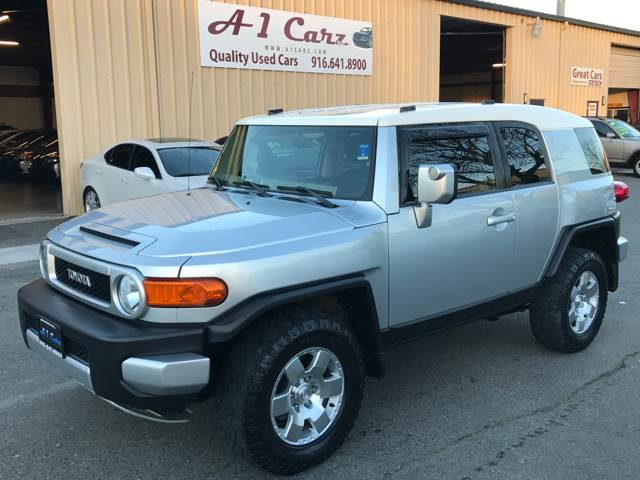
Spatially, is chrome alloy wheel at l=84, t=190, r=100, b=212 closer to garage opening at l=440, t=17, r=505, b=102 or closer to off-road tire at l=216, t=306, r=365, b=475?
off-road tire at l=216, t=306, r=365, b=475

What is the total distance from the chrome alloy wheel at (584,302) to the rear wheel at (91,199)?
8429 millimetres

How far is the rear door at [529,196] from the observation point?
4285 mm

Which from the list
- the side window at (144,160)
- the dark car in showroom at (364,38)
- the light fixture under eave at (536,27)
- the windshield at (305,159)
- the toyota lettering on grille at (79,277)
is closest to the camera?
the toyota lettering on grille at (79,277)

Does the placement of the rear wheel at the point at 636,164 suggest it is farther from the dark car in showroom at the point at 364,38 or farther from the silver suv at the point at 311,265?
the silver suv at the point at 311,265

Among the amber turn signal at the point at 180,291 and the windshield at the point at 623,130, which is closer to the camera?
the amber turn signal at the point at 180,291

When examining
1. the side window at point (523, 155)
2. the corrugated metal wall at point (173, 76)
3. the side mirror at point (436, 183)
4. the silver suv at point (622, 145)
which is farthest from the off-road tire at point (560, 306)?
the silver suv at point (622, 145)

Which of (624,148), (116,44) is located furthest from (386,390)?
(624,148)

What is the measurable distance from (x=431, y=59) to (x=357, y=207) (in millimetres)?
15166

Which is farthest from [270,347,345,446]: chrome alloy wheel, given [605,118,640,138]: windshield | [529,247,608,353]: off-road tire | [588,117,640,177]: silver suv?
[605,118,640,138]: windshield

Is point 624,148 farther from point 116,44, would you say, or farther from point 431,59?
point 116,44

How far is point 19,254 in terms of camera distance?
8.59 meters

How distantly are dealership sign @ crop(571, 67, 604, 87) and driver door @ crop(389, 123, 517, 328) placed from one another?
21.4 metres

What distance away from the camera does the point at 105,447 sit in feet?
11.3

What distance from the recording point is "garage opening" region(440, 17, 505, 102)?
22.5m
